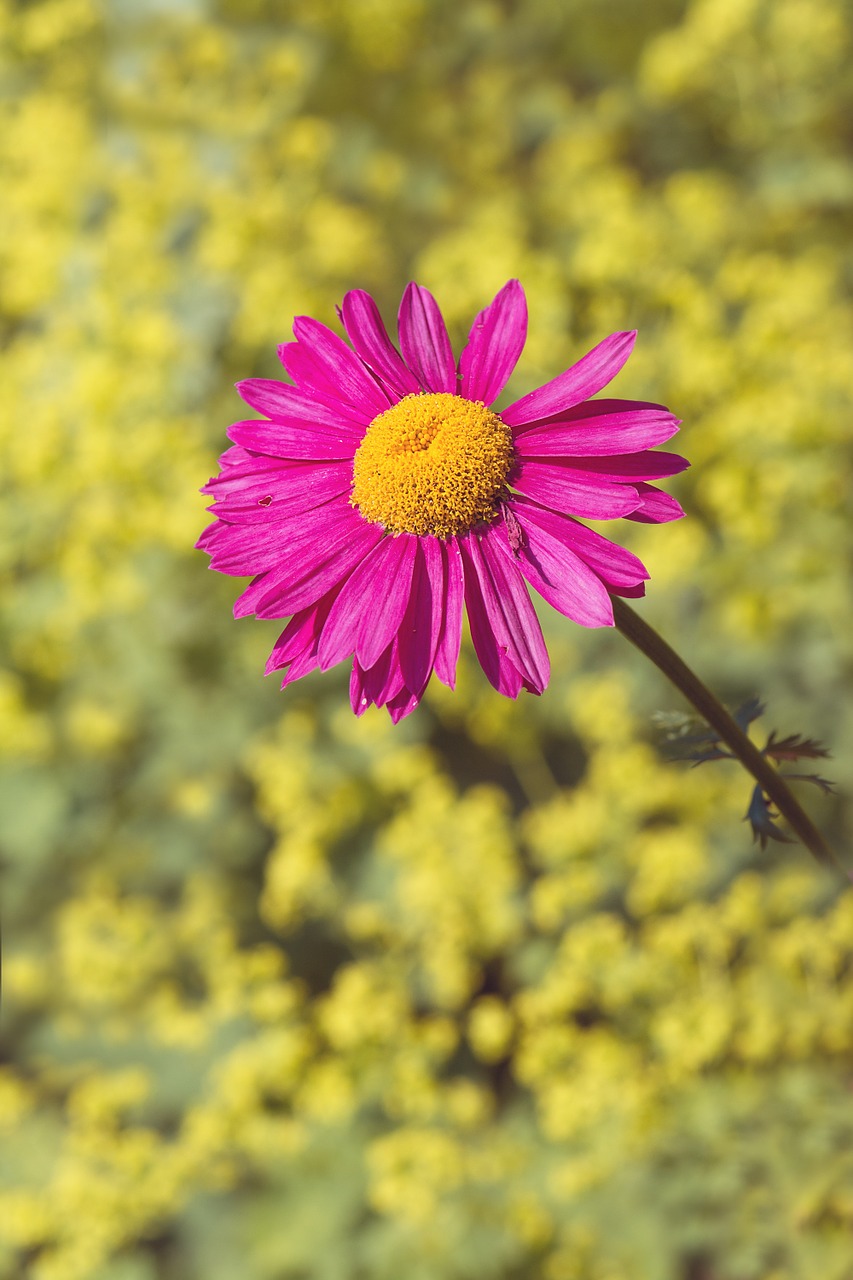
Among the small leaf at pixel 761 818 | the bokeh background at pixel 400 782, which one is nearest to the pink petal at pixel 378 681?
the small leaf at pixel 761 818

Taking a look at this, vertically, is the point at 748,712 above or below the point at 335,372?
below

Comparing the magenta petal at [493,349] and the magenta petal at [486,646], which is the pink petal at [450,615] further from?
the magenta petal at [493,349]

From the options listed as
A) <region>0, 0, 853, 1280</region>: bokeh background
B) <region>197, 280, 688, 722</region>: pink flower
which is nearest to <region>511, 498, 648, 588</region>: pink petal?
<region>197, 280, 688, 722</region>: pink flower

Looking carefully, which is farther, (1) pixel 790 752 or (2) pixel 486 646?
(1) pixel 790 752

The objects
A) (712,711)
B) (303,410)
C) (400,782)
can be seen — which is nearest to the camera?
(712,711)

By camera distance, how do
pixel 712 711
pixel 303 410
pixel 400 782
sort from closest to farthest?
pixel 712 711 → pixel 303 410 → pixel 400 782

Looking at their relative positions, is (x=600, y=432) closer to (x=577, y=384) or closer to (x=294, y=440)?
(x=577, y=384)

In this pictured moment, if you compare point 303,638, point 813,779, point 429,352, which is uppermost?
point 429,352

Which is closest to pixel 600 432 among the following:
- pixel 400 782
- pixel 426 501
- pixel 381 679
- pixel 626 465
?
pixel 626 465
